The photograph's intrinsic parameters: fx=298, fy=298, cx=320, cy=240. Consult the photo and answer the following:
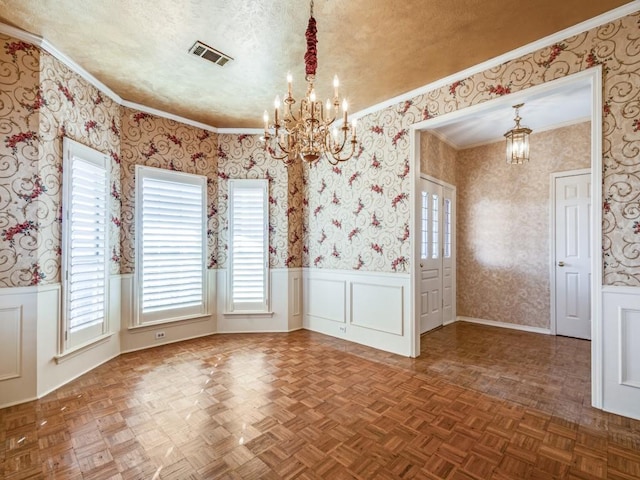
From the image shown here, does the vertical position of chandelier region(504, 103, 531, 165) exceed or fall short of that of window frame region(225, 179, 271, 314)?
it exceeds it

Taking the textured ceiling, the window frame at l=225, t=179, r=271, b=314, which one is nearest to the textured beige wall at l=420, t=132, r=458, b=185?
the textured ceiling

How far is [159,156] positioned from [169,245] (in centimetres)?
122

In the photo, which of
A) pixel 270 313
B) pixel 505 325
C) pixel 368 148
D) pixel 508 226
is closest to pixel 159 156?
pixel 270 313

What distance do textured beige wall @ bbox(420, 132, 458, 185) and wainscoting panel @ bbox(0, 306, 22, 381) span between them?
15.8 feet

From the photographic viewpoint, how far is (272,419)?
226cm

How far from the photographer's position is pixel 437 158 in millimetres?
4820

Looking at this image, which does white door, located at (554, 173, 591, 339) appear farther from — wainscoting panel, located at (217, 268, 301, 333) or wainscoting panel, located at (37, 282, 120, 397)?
wainscoting panel, located at (37, 282, 120, 397)

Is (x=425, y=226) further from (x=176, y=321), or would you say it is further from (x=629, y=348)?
(x=176, y=321)

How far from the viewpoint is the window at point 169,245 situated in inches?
152

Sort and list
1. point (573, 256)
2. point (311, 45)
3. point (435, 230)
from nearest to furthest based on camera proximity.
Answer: point (311, 45) → point (573, 256) → point (435, 230)

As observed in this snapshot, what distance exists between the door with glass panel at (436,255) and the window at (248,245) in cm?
234

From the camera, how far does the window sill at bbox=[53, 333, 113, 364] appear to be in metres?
2.85

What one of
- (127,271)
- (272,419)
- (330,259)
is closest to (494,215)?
(330,259)

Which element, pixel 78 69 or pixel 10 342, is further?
pixel 78 69
